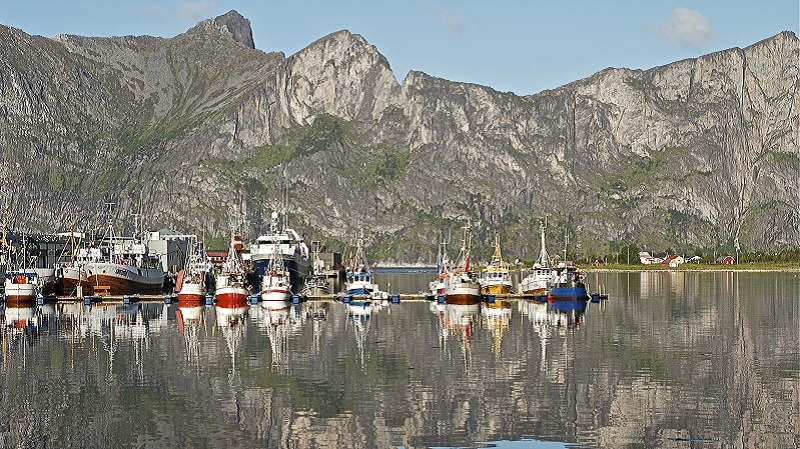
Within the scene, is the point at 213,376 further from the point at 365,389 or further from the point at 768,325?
the point at 768,325

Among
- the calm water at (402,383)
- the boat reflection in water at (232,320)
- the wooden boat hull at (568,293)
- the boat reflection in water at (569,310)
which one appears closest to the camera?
the calm water at (402,383)

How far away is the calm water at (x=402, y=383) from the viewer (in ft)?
192

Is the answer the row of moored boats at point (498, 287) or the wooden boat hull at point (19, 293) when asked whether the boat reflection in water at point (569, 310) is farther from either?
the wooden boat hull at point (19, 293)

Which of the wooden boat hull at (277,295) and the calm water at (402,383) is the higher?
the wooden boat hull at (277,295)

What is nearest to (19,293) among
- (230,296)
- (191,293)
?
(191,293)

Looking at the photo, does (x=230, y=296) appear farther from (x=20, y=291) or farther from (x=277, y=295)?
(x=20, y=291)

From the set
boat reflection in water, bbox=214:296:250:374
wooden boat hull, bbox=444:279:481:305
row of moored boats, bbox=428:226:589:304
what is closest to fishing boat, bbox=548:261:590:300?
row of moored boats, bbox=428:226:589:304

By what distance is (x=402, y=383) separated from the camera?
7662cm

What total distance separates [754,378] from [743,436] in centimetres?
2296

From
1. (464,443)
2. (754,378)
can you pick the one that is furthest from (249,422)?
(754,378)

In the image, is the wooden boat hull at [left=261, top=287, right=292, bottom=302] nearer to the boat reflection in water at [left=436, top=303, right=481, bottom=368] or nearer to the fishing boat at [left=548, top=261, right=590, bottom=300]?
the boat reflection in water at [left=436, top=303, right=481, bottom=368]

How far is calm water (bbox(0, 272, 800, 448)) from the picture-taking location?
58469 millimetres

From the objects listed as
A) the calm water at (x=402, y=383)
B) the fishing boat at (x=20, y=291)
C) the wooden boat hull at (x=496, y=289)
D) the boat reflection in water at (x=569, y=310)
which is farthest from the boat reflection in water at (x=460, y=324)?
the fishing boat at (x=20, y=291)

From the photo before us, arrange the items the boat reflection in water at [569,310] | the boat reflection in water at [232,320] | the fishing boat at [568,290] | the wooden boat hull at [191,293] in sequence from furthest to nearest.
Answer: the fishing boat at [568,290] → the wooden boat hull at [191,293] → the boat reflection in water at [569,310] → the boat reflection in water at [232,320]
